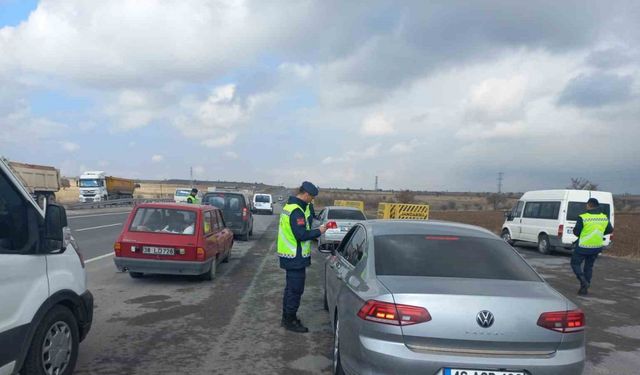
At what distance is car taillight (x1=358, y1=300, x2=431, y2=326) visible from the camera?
3572mm

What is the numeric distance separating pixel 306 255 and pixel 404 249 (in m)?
2.14

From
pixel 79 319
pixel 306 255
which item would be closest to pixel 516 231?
pixel 306 255

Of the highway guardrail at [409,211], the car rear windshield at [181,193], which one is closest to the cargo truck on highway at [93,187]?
the car rear windshield at [181,193]

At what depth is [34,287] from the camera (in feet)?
12.7

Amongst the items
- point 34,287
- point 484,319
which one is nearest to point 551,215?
point 484,319

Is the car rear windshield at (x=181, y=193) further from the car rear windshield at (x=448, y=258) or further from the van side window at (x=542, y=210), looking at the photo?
the car rear windshield at (x=448, y=258)

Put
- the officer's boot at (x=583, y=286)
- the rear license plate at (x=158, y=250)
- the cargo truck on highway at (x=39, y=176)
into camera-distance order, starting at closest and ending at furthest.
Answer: the rear license plate at (x=158, y=250) → the officer's boot at (x=583, y=286) → the cargo truck on highway at (x=39, y=176)

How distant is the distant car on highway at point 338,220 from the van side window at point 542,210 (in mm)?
6434

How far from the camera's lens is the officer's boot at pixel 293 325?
6434 mm

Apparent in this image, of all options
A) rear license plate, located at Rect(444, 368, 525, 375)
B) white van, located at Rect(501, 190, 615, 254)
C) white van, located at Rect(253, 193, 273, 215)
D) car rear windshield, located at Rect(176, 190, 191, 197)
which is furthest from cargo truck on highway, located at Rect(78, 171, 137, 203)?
rear license plate, located at Rect(444, 368, 525, 375)

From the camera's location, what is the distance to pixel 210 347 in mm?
5707

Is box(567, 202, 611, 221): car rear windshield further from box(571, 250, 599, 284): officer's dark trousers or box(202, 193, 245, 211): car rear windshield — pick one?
box(202, 193, 245, 211): car rear windshield

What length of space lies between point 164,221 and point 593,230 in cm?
788

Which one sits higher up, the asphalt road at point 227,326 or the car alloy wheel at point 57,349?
the car alloy wheel at point 57,349
